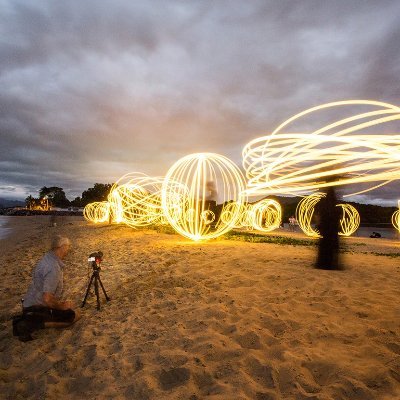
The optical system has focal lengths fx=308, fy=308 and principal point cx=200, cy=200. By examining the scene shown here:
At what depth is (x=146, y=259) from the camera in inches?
374

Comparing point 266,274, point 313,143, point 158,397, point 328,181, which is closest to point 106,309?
point 158,397

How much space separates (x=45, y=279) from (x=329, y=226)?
6172 millimetres

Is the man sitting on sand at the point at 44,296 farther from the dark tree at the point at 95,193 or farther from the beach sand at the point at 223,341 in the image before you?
the dark tree at the point at 95,193

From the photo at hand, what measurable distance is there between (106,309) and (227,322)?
2491 millimetres

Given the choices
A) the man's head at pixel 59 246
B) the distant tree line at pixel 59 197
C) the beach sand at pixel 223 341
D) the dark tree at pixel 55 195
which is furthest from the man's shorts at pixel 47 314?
the dark tree at pixel 55 195

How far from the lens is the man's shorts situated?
4.70 metres

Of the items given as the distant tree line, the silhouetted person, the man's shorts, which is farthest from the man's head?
the distant tree line

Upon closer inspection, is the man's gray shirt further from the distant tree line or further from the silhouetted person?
the distant tree line

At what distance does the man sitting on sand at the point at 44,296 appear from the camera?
458 centimetres

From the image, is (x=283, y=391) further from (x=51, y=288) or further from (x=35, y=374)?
(x=51, y=288)

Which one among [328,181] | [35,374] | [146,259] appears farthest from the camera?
[146,259]

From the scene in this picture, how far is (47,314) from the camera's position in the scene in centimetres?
480

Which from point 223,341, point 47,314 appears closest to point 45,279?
point 47,314

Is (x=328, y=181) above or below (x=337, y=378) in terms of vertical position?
above
